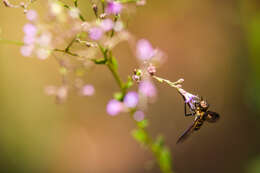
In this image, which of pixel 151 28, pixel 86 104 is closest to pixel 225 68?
pixel 151 28

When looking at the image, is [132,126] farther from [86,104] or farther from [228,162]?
[228,162]

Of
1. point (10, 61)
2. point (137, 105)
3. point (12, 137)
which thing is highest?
point (10, 61)

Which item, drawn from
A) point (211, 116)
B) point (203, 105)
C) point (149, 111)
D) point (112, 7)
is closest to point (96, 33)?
point (112, 7)

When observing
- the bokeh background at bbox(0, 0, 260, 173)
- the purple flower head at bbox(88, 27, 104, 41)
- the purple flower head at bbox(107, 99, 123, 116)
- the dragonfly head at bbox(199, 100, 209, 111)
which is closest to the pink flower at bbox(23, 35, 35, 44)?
the purple flower head at bbox(88, 27, 104, 41)

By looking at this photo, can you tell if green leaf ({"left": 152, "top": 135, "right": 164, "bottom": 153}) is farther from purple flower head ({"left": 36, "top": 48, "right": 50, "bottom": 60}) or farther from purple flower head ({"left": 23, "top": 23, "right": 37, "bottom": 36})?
purple flower head ({"left": 23, "top": 23, "right": 37, "bottom": 36})

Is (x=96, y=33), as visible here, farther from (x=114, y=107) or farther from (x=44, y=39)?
(x=114, y=107)

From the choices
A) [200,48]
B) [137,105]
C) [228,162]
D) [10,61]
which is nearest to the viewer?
[137,105]
